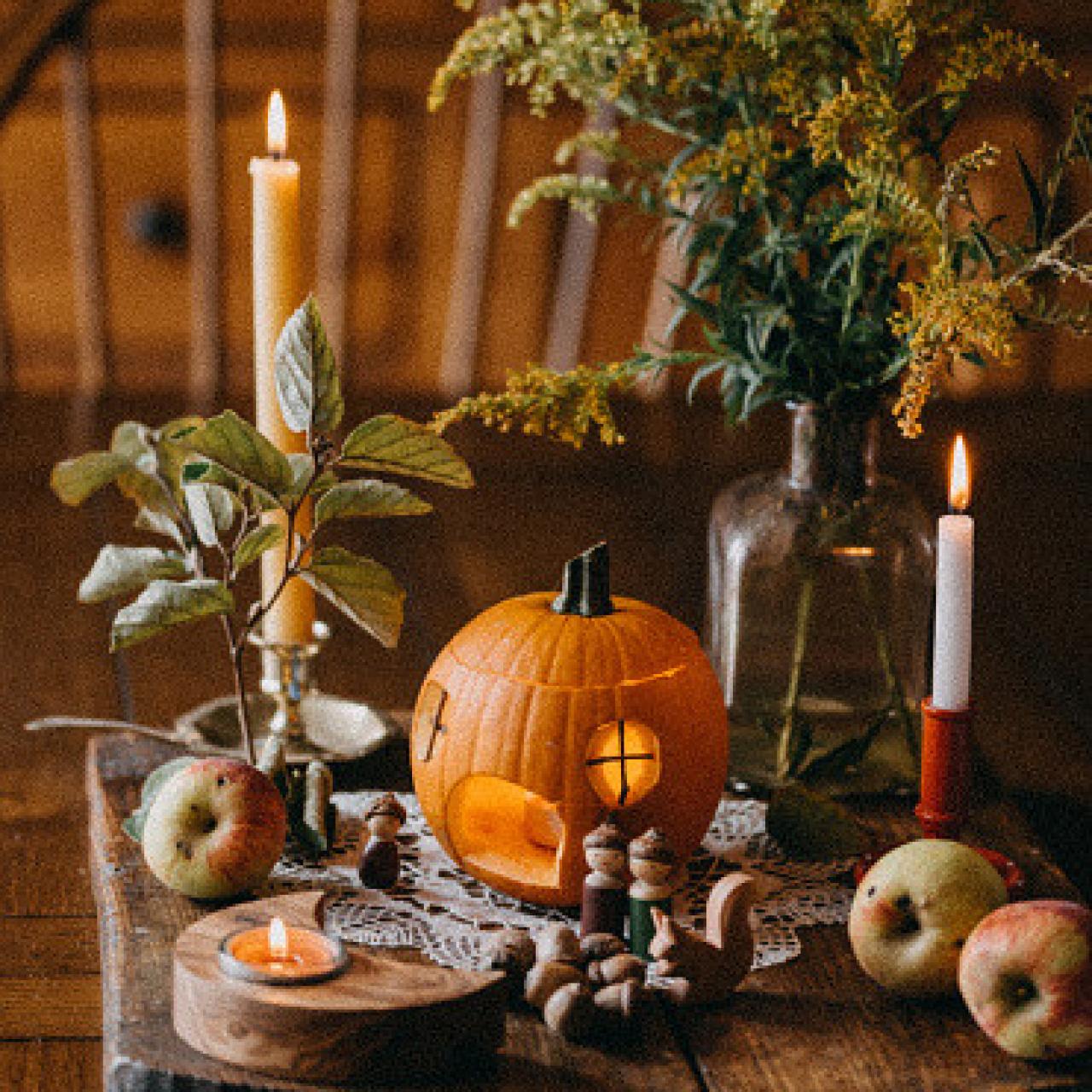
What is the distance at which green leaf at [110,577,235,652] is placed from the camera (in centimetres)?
91

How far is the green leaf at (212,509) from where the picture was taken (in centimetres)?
98

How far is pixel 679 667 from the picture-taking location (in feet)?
3.01

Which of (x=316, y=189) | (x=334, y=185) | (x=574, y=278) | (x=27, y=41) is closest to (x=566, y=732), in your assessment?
(x=27, y=41)

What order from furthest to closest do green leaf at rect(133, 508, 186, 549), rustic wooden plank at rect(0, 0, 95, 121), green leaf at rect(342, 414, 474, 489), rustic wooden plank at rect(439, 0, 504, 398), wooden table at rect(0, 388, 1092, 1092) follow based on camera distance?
rustic wooden plank at rect(439, 0, 504, 398), rustic wooden plank at rect(0, 0, 95, 121), green leaf at rect(133, 508, 186, 549), green leaf at rect(342, 414, 474, 489), wooden table at rect(0, 388, 1092, 1092)

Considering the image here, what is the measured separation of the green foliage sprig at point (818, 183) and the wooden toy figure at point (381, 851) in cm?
22

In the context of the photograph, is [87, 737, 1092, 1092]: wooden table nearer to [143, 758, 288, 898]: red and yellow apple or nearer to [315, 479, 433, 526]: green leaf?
[143, 758, 288, 898]: red and yellow apple

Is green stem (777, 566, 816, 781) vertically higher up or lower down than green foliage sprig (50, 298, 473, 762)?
lower down

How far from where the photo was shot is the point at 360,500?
3.04 feet

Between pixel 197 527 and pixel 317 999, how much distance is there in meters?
0.35

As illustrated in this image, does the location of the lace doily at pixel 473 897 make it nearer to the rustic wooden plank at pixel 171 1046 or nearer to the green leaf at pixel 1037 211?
the rustic wooden plank at pixel 171 1046

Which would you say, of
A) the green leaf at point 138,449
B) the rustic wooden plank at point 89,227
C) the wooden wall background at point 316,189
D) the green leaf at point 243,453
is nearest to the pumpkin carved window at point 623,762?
the green leaf at point 243,453

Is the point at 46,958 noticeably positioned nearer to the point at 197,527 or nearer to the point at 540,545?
the point at 197,527

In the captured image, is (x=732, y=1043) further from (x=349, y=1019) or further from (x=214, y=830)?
(x=214, y=830)

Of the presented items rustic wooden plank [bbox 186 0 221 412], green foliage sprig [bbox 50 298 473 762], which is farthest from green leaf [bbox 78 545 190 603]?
rustic wooden plank [bbox 186 0 221 412]
